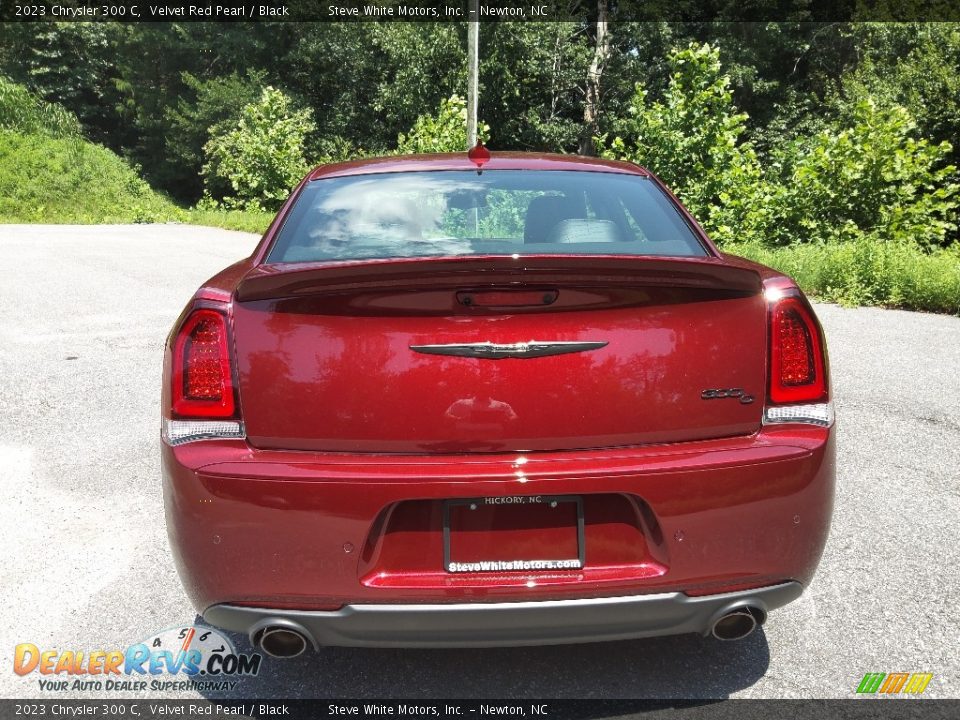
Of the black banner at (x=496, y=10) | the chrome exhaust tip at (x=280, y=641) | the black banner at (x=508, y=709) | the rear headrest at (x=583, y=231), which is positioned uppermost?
the black banner at (x=496, y=10)

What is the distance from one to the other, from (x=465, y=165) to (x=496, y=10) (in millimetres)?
35540

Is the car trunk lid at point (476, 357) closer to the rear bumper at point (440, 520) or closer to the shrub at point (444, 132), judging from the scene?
the rear bumper at point (440, 520)

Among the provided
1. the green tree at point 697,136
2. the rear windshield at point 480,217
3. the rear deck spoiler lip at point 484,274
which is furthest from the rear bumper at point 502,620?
the green tree at point 697,136

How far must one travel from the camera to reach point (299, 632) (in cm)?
218

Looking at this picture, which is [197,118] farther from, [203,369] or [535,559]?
[535,559]

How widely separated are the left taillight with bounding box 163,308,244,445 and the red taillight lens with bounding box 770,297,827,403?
1.41 m

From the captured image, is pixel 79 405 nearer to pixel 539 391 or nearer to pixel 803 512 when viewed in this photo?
pixel 539 391

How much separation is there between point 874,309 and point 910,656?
27.0 feet

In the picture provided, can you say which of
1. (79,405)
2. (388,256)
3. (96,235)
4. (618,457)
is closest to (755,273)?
(618,457)

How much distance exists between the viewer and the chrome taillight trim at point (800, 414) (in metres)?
2.27

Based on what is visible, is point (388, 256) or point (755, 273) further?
point (388, 256)

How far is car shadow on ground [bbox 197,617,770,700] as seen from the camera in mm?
2527

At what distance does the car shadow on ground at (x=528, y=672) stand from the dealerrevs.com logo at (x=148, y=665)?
70 millimetres

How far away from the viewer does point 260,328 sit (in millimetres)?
2184
